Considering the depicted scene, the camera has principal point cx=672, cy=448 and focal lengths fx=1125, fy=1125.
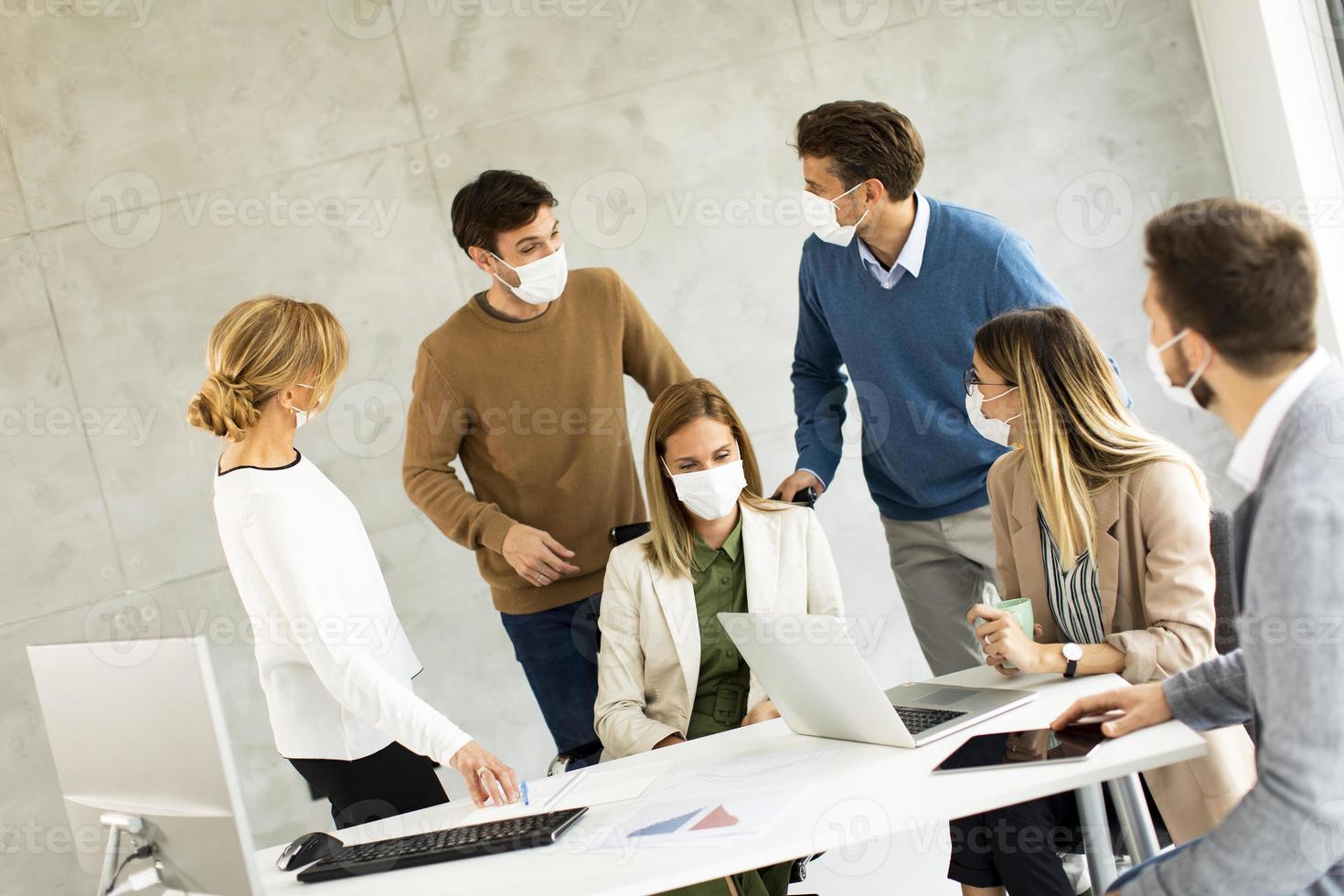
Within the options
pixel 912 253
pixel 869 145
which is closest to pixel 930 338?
pixel 912 253

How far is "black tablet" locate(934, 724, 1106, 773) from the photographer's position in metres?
1.60

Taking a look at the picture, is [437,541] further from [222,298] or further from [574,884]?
[574,884]

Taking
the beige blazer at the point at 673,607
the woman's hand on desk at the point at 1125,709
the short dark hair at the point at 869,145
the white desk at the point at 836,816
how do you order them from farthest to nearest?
the short dark hair at the point at 869,145, the beige blazer at the point at 673,607, the woman's hand on desk at the point at 1125,709, the white desk at the point at 836,816

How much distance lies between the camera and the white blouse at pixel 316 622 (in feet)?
6.61

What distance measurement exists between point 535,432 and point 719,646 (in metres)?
0.79

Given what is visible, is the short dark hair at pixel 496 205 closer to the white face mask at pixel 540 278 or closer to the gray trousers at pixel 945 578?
the white face mask at pixel 540 278

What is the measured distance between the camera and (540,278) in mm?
2920

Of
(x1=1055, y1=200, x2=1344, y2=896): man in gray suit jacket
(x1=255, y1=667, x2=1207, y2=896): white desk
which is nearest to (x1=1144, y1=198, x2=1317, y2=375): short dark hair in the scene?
(x1=1055, y1=200, x2=1344, y2=896): man in gray suit jacket

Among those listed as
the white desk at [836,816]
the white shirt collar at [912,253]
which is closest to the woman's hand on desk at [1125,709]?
the white desk at [836,816]

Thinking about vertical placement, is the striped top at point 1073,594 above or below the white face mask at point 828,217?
below

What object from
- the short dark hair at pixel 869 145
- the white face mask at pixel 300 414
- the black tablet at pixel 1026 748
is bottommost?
the black tablet at pixel 1026 748

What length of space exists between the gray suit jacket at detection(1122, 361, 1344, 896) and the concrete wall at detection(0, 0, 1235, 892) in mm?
2740

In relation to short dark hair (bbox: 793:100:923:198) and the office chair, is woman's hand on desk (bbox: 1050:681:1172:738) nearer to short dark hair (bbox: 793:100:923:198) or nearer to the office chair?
the office chair

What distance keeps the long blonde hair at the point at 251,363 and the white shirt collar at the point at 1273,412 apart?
165 centimetres
